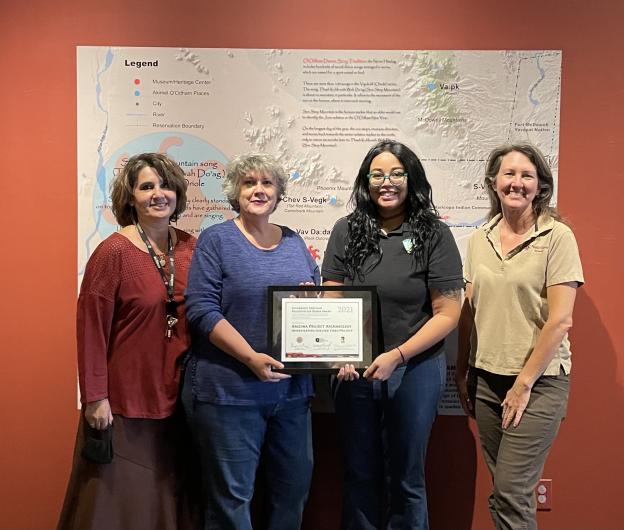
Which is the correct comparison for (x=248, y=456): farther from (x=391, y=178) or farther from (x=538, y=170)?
(x=538, y=170)

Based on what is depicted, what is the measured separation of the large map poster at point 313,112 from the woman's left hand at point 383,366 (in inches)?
32.4

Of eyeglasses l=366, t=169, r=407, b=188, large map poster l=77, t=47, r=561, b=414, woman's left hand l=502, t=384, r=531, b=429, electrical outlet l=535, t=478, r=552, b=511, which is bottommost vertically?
electrical outlet l=535, t=478, r=552, b=511

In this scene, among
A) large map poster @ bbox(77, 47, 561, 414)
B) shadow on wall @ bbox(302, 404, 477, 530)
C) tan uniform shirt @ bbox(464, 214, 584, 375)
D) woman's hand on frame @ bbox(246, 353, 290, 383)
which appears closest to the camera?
woman's hand on frame @ bbox(246, 353, 290, 383)

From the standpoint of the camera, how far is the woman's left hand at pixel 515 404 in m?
2.00

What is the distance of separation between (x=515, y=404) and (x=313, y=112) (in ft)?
4.87

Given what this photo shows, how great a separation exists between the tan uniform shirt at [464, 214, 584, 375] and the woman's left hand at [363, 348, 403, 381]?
382mm

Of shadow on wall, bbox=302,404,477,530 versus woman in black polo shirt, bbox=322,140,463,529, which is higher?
woman in black polo shirt, bbox=322,140,463,529

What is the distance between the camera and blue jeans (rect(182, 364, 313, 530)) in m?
1.96

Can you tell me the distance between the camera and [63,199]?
2.57 metres

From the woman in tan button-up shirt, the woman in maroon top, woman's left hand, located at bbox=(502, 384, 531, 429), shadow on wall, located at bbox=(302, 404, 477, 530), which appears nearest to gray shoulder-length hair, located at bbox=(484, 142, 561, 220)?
the woman in tan button-up shirt

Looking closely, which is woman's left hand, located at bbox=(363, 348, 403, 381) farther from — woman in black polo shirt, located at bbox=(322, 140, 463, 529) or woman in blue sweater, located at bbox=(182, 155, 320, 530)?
woman in blue sweater, located at bbox=(182, 155, 320, 530)

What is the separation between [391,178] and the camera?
2.07 metres

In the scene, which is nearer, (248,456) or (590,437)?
(248,456)

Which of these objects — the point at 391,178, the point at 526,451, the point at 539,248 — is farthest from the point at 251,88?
the point at 526,451
